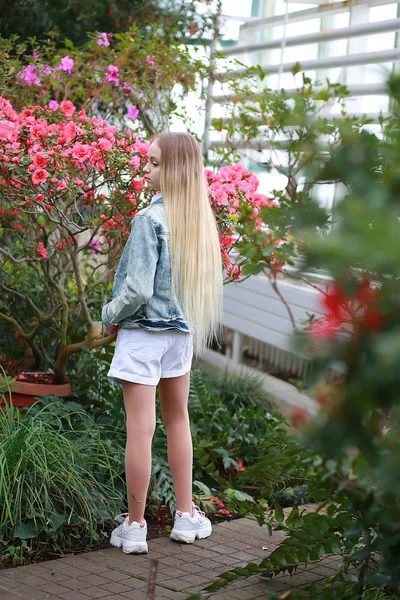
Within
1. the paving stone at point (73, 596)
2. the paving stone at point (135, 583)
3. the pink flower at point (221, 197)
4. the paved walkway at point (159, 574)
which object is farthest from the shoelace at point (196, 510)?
the pink flower at point (221, 197)

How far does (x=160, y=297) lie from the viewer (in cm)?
435

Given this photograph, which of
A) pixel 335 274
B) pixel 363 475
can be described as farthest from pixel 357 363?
pixel 363 475

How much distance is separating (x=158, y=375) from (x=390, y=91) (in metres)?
2.54

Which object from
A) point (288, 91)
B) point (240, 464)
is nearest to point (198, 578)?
Result: point (240, 464)

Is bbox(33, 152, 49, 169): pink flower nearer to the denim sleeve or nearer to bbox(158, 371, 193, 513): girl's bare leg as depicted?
the denim sleeve

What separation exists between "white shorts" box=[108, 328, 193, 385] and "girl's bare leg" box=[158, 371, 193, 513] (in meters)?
0.13

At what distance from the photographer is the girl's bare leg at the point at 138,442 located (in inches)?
171

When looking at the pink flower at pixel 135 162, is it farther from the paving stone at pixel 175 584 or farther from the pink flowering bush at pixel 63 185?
the paving stone at pixel 175 584

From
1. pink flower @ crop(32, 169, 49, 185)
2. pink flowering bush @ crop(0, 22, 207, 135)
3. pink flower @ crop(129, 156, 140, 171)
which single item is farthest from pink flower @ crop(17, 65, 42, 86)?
pink flower @ crop(32, 169, 49, 185)

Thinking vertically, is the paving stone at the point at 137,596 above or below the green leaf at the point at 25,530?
below

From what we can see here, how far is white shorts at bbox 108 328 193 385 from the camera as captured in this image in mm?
4297

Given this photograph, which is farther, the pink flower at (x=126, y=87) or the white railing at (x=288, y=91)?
the pink flower at (x=126, y=87)

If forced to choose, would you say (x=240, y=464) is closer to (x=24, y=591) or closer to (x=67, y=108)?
(x=24, y=591)

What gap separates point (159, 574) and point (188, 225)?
1.60 meters
